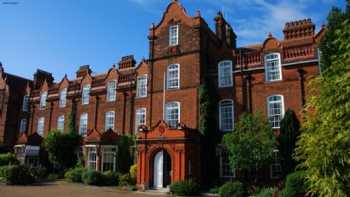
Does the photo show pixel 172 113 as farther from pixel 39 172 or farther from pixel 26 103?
pixel 26 103

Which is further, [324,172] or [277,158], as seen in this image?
[277,158]

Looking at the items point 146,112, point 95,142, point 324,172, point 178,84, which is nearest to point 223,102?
point 178,84

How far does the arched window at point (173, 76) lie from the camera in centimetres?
2973

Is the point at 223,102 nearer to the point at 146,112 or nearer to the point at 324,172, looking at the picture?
the point at 146,112

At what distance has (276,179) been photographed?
961 inches

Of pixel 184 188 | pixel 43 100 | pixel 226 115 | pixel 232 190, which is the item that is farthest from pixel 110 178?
pixel 43 100

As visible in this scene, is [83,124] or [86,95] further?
[86,95]

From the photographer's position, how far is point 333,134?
8.33 metres

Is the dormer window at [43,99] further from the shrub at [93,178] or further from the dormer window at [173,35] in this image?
the dormer window at [173,35]

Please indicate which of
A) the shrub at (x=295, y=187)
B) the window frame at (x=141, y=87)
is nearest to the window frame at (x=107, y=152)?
the window frame at (x=141, y=87)

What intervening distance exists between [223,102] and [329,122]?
772 inches

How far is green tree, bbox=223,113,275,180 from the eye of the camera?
22406 mm

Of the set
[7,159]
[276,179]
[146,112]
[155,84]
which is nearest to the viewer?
[276,179]

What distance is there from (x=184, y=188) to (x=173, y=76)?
10.6m
